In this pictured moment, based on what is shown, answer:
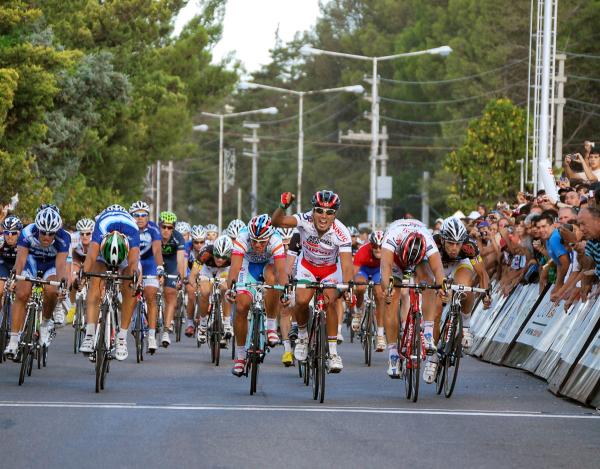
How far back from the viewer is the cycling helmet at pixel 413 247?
55.0ft

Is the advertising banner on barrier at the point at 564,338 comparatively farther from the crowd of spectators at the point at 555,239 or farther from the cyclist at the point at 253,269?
the cyclist at the point at 253,269

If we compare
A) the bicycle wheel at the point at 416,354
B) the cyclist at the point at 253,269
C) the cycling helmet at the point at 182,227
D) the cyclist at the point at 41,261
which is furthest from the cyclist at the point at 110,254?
the cycling helmet at the point at 182,227

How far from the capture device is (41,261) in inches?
750

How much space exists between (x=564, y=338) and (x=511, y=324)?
155 inches

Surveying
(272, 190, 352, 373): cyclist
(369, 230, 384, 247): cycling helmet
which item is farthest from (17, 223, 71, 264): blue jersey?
(369, 230, 384, 247): cycling helmet

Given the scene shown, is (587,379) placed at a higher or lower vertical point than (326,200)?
lower

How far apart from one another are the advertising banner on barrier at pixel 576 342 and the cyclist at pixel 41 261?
5.31m

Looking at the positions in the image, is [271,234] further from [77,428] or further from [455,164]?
[455,164]

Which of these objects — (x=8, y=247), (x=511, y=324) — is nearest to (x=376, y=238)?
(x=511, y=324)

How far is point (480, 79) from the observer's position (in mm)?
84938

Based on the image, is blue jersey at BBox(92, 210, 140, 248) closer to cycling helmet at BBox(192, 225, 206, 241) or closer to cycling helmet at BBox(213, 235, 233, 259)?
cycling helmet at BBox(213, 235, 233, 259)

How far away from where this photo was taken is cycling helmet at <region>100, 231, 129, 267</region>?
57.5 ft

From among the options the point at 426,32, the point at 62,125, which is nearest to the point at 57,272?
the point at 62,125

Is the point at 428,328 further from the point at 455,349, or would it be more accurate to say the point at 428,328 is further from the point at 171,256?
the point at 171,256
